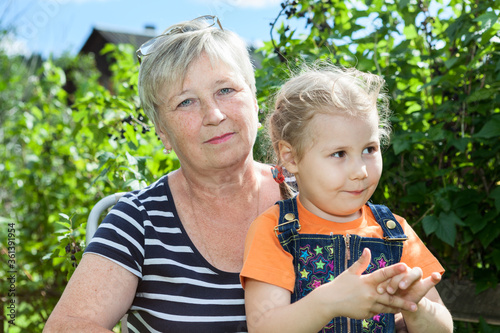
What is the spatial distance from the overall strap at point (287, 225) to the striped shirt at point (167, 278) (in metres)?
0.38

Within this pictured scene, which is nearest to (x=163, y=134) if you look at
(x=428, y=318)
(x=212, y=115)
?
(x=212, y=115)

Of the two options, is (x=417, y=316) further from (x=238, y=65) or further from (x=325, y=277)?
(x=238, y=65)

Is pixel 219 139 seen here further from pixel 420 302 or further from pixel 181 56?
pixel 420 302

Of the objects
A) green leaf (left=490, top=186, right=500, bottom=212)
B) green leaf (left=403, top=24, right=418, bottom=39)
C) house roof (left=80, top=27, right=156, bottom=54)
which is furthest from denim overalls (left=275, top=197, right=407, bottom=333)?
house roof (left=80, top=27, right=156, bottom=54)

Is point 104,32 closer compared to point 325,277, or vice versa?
point 325,277

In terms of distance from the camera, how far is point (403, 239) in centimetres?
169

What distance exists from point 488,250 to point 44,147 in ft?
12.0

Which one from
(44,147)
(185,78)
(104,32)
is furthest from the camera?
(104,32)

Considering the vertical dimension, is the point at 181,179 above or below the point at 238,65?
below

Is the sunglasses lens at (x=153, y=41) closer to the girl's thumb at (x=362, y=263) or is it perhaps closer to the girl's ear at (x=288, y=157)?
the girl's ear at (x=288, y=157)

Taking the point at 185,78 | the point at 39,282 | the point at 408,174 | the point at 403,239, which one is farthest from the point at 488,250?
the point at 39,282

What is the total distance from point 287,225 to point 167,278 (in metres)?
0.54

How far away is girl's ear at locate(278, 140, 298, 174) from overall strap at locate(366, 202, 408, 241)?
310 millimetres

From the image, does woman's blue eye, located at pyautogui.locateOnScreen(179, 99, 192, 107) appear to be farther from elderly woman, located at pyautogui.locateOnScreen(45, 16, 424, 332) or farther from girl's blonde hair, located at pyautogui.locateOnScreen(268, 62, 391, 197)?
girl's blonde hair, located at pyautogui.locateOnScreen(268, 62, 391, 197)
